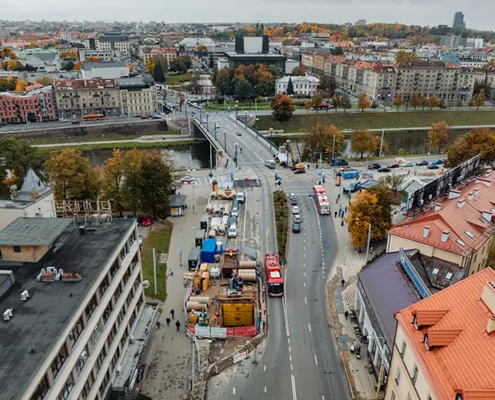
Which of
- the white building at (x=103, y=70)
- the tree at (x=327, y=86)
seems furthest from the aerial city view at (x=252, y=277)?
the white building at (x=103, y=70)

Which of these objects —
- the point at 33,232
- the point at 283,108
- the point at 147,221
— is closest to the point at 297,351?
the point at 33,232

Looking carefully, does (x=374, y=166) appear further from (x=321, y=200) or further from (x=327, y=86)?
(x=327, y=86)

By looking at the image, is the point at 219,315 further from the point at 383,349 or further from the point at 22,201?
the point at 22,201

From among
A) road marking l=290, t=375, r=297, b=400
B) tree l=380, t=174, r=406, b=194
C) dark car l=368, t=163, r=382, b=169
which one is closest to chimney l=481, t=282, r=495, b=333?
road marking l=290, t=375, r=297, b=400

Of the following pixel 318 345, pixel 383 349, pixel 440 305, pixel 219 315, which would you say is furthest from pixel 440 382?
pixel 219 315

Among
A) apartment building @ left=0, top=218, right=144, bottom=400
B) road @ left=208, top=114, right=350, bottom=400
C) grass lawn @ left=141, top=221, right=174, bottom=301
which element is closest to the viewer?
apartment building @ left=0, top=218, right=144, bottom=400

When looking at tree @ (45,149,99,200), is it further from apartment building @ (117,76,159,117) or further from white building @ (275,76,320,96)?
white building @ (275,76,320,96)

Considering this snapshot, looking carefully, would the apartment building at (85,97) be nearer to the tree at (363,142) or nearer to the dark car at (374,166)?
the tree at (363,142)
